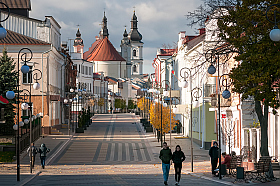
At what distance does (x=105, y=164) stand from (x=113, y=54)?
412 ft

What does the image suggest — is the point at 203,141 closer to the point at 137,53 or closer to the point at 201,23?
the point at 201,23

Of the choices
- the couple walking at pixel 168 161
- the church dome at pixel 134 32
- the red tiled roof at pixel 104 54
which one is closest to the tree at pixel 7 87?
the couple walking at pixel 168 161

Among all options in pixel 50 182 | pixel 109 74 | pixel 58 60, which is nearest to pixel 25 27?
pixel 58 60

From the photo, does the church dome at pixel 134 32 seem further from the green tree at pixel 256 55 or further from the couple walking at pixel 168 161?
the couple walking at pixel 168 161

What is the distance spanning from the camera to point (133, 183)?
1872 cm

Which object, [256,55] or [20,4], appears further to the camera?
[20,4]

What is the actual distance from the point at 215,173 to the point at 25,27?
118 ft

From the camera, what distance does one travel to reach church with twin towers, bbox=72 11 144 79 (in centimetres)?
15025

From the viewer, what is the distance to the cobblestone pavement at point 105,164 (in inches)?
791

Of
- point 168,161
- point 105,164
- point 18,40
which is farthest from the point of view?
point 18,40

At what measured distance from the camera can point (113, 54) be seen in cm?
15288

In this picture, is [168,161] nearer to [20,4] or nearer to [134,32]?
[20,4]

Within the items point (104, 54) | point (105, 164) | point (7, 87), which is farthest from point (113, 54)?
point (105, 164)

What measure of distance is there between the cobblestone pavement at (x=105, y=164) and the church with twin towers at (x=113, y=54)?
65.5 meters
